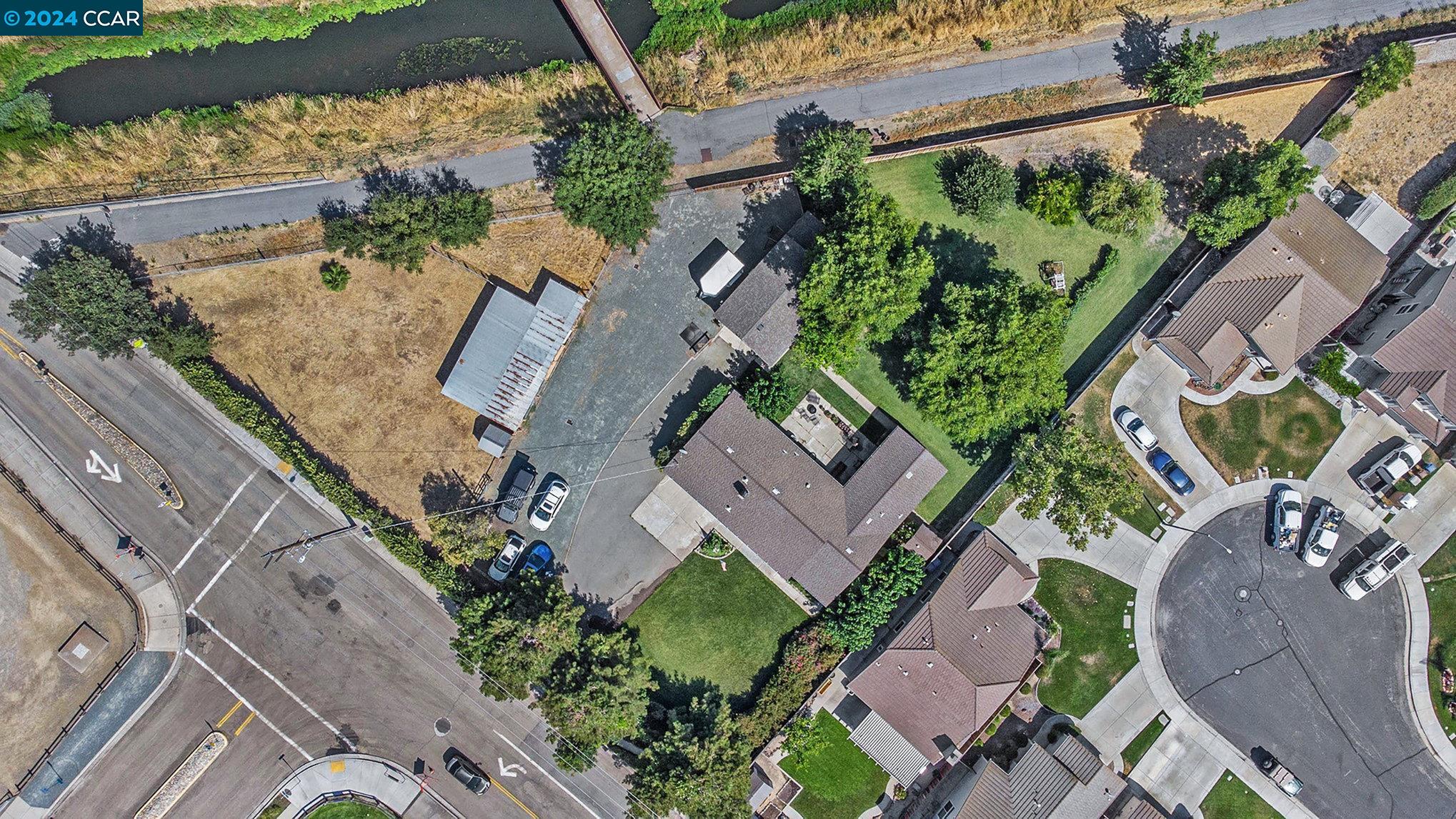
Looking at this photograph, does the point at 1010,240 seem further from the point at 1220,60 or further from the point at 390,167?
the point at 390,167

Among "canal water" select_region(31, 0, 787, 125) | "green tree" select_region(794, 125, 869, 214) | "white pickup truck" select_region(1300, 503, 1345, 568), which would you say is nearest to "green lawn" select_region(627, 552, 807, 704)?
"green tree" select_region(794, 125, 869, 214)

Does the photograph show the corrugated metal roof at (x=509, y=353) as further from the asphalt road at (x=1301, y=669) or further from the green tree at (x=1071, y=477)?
the asphalt road at (x=1301, y=669)

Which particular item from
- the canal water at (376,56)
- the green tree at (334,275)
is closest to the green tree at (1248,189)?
the canal water at (376,56)

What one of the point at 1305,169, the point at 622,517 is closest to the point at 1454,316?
the point at 1305,169

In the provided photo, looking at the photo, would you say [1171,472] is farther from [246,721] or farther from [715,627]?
[246,721]

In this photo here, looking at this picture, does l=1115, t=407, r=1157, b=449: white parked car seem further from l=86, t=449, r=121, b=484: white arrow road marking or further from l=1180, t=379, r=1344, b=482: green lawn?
l=86, t=449, r=121, b=484: white arrow road marking
